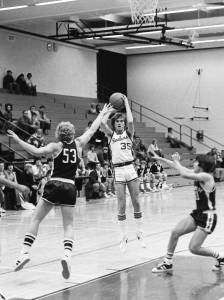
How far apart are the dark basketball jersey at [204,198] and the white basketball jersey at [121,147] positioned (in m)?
2.02

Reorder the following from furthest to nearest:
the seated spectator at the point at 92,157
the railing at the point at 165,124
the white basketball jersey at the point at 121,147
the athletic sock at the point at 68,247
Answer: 1. the railing at the point at 165,124
2. the seated spectator at the point at 92,157
3. the white basketball jersey at the point at 121,147
4. the athletic sock at the point at 68,247

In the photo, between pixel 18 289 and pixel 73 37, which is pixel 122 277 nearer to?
pixel 18 289

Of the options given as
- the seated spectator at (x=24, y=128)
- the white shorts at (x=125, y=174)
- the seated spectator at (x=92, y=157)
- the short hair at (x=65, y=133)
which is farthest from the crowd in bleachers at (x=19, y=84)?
the short hair at (x=65, y=133)

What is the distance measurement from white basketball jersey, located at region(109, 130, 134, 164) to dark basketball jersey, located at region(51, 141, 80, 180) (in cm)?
186

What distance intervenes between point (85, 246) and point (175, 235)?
8.16ft

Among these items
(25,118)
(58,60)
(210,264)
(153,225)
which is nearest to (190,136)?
(58,60)

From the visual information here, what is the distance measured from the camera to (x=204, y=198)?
6.56m

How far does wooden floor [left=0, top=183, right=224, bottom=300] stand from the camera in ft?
21.0

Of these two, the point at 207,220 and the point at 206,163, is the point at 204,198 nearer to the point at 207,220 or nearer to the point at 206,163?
the point at 207,220

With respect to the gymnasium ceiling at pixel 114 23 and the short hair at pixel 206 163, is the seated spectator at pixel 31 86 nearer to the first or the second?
the gymnasium ceiling at pixel 114 23

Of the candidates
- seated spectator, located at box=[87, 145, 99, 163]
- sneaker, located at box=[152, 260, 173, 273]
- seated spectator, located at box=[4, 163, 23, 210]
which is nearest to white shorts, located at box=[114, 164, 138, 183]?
sneaker, located at box=[152, 260, 173, 273]

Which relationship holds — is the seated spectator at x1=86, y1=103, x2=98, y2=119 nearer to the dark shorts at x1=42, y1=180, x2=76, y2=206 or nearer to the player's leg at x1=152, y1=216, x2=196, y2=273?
the player's leg at x1=152, y1=216, x2=196, y2=273

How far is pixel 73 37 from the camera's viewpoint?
22.5 metres

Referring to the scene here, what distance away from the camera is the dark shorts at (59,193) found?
6473 millimetres
